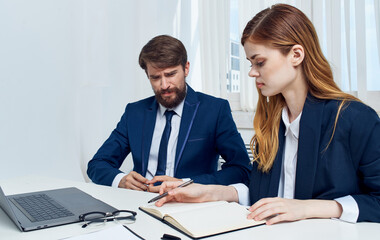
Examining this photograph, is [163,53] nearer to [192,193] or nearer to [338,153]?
[192,193]

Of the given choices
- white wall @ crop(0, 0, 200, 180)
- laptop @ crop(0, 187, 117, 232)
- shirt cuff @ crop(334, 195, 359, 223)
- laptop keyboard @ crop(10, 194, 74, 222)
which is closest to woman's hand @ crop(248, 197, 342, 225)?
shirt cuff @ crop(334, 195, 359, 223)

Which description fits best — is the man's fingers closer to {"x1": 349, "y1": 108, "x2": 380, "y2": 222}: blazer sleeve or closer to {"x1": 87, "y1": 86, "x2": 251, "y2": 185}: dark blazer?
{"x1": 87, "y1": 86, "x2": 251, "y2": 185}: dark blazer

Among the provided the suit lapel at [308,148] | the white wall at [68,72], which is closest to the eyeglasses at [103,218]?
the suit lapel at [308,148]

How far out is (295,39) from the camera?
128 cm

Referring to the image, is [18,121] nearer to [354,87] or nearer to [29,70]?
[29,70]

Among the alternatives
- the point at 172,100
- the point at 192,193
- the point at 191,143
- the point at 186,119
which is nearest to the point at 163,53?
the point at 172,100

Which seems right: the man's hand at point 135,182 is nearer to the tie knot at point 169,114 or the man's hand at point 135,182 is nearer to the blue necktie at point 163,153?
the blue necktie at point 163,153

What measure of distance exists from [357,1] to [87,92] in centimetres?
187

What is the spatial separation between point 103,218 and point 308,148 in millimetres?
671

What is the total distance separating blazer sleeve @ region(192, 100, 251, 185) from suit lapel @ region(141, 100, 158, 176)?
1.09 ft

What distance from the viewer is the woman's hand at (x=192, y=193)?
1.16 meters

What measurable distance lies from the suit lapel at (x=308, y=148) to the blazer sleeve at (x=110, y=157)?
87 cm

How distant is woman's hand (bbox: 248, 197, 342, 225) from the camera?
0.98m

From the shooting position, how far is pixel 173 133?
1.94 m
